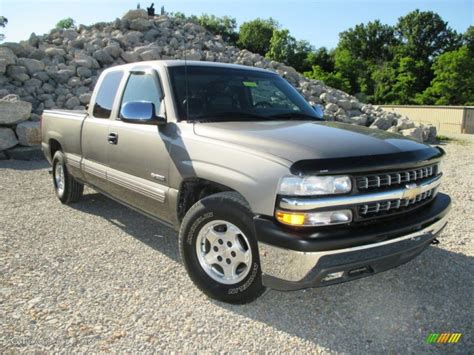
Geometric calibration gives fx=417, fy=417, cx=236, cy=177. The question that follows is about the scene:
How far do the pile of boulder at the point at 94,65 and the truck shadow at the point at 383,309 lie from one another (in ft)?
27.5

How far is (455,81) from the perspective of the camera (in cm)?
4506

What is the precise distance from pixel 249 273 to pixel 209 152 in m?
0.93

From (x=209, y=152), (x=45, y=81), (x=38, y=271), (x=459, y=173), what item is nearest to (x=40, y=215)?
(x=38, y=271)

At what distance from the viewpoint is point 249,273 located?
2947mm

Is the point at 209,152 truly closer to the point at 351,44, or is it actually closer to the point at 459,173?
the point at 459,173

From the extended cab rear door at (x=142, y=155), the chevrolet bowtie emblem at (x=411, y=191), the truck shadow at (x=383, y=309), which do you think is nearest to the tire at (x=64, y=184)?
the extended cab rear door at (x=142, y=155)

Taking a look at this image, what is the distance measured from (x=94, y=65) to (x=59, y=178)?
32.3 ft

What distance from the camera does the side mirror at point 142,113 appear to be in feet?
11.4

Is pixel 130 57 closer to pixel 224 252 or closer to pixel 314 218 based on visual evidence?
pixel 224 252

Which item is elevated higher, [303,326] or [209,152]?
[209,152]

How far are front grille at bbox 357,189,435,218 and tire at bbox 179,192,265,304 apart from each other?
0.74 meters

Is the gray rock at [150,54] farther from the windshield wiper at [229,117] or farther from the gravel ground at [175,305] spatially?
the windshield wiper at [229,117]

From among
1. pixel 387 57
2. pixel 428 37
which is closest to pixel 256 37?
pixel 387 57

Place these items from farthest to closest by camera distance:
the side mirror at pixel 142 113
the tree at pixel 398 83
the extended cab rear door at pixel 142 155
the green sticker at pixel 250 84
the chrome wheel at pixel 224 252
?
the tree at pixel 398 83 < the green sticker at pixel 250 84 < the extended cab rear door at pixel 142 155 < the side mirror at pixel 142 113 < the chrome wheel at pixel 224 252
